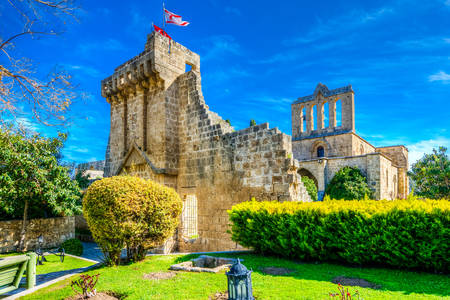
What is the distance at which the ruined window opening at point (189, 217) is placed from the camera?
1209cm

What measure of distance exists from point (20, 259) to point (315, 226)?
628 centimetres

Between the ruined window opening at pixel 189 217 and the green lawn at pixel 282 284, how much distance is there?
5.35 meters

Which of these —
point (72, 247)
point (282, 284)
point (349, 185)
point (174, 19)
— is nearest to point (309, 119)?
point (349, 185)

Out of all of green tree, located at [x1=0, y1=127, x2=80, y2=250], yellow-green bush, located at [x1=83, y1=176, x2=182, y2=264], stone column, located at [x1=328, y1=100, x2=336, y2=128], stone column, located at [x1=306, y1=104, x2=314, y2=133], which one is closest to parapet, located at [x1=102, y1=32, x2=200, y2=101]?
green tree, located at [x1=0, y1=127, x2=80, y2=250]

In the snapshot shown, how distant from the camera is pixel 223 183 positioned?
417 inches

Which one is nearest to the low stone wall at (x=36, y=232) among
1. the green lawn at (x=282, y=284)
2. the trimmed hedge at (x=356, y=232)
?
the green lawn at (x=282, y=284)

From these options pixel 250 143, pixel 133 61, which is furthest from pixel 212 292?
pixel 133 61

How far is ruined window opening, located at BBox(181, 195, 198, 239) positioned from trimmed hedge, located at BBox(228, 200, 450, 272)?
4.86m

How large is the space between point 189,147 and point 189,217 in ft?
10.2

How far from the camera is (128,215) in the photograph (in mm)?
7086

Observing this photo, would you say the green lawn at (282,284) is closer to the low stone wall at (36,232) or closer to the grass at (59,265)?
the grass at (59,265)

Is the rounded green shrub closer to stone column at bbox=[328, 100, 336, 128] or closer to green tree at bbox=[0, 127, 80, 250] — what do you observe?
green tree at bbox=[0, 127, 80, 250]

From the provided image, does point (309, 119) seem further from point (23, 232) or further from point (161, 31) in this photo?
point (23, 232)

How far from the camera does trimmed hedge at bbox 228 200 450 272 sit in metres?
5.43
